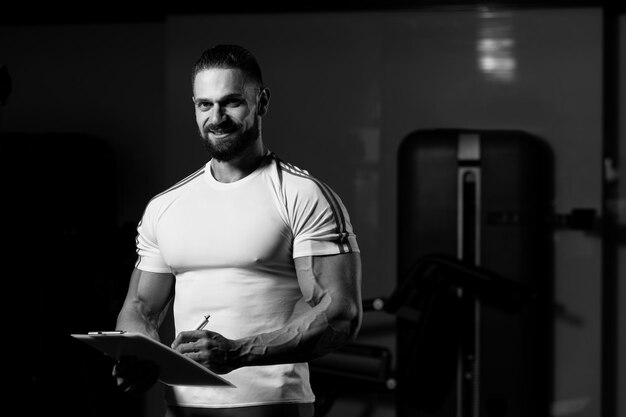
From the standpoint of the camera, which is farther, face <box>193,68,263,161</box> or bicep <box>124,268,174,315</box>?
bicep <box>124,268,174,315</box>

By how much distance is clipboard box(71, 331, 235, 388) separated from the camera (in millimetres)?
1735

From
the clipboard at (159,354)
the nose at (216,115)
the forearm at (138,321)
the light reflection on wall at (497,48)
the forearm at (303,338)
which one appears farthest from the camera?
the light reflection on wall at (497,48)

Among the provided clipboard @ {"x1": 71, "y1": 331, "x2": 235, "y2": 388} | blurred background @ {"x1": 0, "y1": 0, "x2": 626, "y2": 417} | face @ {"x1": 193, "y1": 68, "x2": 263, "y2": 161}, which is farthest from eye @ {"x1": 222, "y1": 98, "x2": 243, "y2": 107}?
blurred background @ {"x1": 0, "y1": 0, "x2": 626, "y2": 417}

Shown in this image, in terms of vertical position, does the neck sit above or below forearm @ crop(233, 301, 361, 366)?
above

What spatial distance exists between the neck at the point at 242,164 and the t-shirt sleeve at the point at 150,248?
0.19 m

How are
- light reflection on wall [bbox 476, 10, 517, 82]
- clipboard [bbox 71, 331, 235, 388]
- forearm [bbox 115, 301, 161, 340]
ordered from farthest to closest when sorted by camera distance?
→ light reflection on wall [bbox 476, 10, 517, 82], forearm [bbox 115, 301, 161, 340], clipboard [bbox 71, 331, 235, 388]

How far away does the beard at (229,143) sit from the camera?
6.53 ft

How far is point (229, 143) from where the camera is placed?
199 centimetres

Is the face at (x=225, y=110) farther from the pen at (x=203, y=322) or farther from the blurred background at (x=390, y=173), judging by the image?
the blurred background at (x=390, y=173)

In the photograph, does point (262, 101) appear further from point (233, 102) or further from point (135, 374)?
point (135, 374)

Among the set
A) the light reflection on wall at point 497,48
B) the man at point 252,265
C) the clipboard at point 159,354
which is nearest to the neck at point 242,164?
the man at point 252,265

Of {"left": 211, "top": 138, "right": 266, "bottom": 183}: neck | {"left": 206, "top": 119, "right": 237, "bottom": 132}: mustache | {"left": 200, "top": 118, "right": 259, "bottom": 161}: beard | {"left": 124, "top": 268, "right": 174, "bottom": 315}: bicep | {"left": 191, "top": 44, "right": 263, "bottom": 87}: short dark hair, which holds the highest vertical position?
{"left": 191, "top": 44, "right": 263, "bottom": 87}: short dark hair

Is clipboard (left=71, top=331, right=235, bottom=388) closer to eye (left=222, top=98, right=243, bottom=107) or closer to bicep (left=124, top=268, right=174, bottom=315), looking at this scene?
bicep (left=124, top=268, right=174, bottom=315)

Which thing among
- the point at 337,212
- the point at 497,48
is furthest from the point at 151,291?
the point at 497,48
